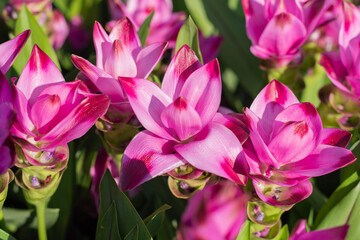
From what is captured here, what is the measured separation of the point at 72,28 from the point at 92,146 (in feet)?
1.45

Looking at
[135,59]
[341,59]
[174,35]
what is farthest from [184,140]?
[174,35]

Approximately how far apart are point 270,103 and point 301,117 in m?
0.05

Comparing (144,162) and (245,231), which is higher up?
(144,162)

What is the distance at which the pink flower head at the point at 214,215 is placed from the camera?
29 cm

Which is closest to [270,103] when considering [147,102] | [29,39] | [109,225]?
[147,102]

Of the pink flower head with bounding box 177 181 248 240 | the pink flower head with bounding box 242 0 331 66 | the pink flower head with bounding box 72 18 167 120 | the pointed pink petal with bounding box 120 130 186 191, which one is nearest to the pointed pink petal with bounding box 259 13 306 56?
the pink flower head with bounding box 242 0 331 66

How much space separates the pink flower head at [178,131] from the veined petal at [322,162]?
7 cm

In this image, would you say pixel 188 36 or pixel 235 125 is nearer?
pixel 235 125

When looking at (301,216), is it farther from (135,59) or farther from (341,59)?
(135,59)

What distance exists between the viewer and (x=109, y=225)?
0.60m

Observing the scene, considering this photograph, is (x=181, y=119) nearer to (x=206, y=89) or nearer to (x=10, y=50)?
(x=206, y=89)

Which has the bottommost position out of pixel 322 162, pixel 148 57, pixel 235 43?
pixel 235 43

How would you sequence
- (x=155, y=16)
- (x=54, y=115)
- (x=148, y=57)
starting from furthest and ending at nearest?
(x=155, y=16)
(x=148, y=57)
(x=54, y=115)

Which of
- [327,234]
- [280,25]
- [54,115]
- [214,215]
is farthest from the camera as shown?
[280,25]
